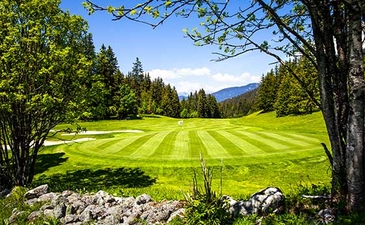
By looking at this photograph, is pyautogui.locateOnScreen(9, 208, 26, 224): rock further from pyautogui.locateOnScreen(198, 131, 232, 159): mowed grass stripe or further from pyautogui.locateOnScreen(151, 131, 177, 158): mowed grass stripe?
pyautogui.locateOnScreen(198, 131, 232, 159): mowed grass stripe

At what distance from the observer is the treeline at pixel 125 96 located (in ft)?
52.4

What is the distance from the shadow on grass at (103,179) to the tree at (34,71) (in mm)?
1901

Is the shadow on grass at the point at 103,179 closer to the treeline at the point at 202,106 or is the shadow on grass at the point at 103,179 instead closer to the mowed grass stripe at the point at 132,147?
the mowed grass stripe at the point at 132,147

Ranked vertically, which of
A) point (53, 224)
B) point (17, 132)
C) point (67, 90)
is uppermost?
point (67, 90)

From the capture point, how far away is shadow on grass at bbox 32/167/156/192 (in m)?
14.9

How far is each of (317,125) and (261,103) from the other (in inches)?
1842

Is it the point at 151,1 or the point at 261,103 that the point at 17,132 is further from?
the point at 261,103

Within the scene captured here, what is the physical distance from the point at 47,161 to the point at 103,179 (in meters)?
6.61

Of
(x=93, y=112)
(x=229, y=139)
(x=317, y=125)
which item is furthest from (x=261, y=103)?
(x=93, y=112)

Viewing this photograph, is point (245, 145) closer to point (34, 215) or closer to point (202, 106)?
point (34, 215)

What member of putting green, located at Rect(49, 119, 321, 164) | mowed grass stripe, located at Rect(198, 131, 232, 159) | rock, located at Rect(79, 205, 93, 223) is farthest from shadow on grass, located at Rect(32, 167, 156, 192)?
rock, located at Rect(79, 205, 93, 223)

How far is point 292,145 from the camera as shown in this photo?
69.0ft

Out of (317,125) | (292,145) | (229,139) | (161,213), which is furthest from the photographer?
(317,125)

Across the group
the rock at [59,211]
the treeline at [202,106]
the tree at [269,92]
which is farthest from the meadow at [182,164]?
the treeline at [202,106]
